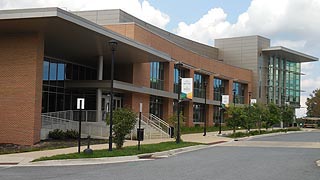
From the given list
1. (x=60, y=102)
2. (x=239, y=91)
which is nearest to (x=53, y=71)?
(x=60, y=102)

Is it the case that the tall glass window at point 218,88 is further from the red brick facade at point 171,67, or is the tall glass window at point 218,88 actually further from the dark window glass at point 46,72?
the dark window glass at point 46,72

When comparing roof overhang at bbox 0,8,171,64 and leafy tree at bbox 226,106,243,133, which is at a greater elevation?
roof overhang at bbox 0,8,171,64

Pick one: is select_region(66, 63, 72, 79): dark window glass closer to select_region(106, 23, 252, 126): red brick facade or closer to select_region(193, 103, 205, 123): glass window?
select_region(106, 23, 252, 126): red brick facade

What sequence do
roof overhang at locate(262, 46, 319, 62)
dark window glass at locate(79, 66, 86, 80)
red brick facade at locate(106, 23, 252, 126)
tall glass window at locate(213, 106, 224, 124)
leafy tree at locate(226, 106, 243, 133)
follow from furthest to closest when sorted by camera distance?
roof overhang at locate(262, 46, 319, 62)
tall glass window at locate(213, 106, 224, 124)
leafy tree at locate(226, 106, 243, 133)
red brick facade at locate(106, 23, 252, 126)
dark window glass at locate(79, 66, 86, 80)

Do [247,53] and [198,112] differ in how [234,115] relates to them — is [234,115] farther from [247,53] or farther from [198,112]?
[247,53]

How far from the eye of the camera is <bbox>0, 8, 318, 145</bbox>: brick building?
27.0m

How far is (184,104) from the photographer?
189 ft

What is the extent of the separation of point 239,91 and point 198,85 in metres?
16.0

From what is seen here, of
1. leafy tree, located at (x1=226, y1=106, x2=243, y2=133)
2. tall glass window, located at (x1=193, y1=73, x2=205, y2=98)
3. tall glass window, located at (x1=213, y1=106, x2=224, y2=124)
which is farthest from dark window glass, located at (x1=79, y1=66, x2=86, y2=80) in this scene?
tall glass window, located at (x1=213, y1=106, x2=224, y2=124)

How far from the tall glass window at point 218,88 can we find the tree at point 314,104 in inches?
1744

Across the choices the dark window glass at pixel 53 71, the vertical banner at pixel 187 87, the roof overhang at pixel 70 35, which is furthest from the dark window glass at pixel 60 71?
the vertical banner at pixel 187 87

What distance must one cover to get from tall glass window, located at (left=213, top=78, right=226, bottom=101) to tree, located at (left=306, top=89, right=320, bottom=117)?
145 feet

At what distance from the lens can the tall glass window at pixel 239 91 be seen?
244 feet

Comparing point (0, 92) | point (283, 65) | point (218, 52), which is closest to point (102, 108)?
point (0, 92)
